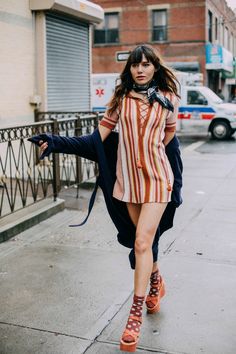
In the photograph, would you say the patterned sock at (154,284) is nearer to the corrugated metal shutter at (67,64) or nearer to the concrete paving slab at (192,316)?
the concrete paving slab at (192,316)

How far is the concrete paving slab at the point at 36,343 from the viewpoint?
3553 millimetres

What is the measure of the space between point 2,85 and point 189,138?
11406 mm

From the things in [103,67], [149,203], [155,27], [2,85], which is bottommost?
[149,203]

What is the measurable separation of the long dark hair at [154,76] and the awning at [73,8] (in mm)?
7508

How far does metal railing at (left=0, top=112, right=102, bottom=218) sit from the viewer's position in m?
6.92

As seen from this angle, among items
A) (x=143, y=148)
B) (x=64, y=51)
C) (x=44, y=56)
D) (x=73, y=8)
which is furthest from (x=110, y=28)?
(x=143, y=148)

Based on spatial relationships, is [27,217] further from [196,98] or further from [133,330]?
[196,98]

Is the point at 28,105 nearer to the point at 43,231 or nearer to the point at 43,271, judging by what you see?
the point at 43,231

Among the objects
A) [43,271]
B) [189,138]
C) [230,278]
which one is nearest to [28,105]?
[43,271]

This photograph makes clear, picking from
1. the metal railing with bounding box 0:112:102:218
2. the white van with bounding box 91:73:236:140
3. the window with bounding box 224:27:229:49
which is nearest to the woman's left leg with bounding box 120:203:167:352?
the metal railing with bounding box 0:112:102:218

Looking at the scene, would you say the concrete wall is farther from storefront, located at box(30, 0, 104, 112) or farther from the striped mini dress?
the striped mini dress

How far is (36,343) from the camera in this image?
366 cm

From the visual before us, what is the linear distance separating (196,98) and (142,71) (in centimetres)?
1611

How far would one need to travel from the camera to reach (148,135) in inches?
144
